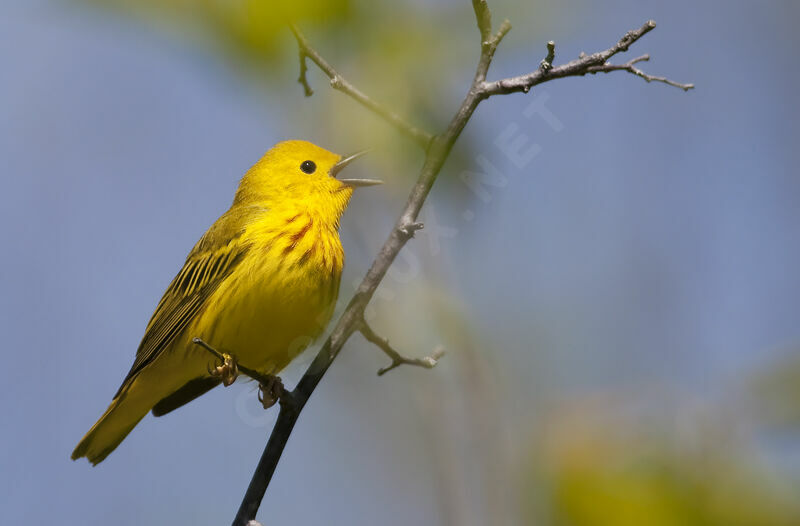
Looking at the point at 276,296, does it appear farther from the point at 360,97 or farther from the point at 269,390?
the point at 360,97

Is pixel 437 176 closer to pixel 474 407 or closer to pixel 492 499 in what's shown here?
pixel 474 407

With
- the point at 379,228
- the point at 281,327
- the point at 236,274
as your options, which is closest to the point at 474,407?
the point at 379,228

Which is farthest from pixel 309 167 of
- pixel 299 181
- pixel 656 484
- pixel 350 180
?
pixel 656 484

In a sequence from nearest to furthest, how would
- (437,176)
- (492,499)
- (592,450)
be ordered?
(492,499)
(592,450)
(437,176)

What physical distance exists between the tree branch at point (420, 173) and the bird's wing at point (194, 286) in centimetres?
166

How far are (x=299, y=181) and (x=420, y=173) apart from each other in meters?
2.33

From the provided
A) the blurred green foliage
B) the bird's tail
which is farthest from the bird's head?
the blurred green foliage

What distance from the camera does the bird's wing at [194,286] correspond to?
526 cm

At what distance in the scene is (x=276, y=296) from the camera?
4879 millimetres

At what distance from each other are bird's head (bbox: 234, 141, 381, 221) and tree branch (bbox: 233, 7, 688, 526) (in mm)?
1662

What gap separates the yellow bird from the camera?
4.94 m

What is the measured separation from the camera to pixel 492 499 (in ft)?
8.57

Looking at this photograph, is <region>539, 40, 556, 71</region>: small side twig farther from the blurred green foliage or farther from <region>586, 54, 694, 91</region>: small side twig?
the blurred green foliage

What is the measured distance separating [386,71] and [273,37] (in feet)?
2.17
